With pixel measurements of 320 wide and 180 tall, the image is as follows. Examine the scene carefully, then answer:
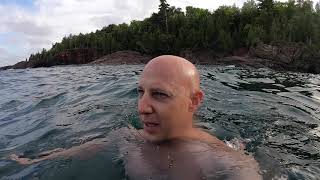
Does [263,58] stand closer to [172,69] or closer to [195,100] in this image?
[195,100]

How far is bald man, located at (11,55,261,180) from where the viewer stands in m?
4.48

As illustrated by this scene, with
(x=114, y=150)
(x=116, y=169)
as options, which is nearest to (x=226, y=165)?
(x=116, y=169)

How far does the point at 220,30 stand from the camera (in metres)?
70.7

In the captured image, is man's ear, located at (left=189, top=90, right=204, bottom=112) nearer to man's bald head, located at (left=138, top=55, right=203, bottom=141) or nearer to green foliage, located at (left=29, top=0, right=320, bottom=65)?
man's bald head, located at (left=138, top=55, right=203, bottom=141)

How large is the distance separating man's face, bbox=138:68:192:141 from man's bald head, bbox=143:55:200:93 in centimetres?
2

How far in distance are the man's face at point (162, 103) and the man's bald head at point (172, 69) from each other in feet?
0.05

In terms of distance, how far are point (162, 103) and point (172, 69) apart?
0.39m

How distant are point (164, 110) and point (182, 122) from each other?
36 cm

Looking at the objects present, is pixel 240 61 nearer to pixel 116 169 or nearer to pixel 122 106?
pixel 122 106

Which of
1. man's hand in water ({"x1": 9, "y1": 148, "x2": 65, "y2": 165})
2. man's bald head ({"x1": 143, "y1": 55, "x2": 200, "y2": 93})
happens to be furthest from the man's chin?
man's hand in water ({"x1": 9, "y1": 148, "x2": 65, "y2": 165})

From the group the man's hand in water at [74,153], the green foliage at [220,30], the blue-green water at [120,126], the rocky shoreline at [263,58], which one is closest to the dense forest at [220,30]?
the green foliage at [220,30]

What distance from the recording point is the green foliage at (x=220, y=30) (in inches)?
2544

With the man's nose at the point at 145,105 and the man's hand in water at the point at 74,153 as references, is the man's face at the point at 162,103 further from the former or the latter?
the man's hand in water at the point at 74,153

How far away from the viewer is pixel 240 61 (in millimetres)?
53406
